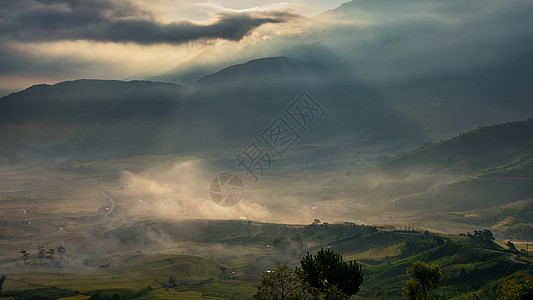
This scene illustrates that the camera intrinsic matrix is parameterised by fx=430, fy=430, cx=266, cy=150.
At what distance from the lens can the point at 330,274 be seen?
37.2 metres

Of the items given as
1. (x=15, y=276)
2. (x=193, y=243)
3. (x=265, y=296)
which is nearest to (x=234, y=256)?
(x=193, y=243)

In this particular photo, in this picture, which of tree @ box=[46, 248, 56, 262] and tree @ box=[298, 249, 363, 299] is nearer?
tree @ box=[298, 249, 363, 299]

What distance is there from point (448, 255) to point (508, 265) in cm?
2402

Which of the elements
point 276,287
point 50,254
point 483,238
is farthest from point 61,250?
point 276,287

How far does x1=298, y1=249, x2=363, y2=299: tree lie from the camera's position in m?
36.8

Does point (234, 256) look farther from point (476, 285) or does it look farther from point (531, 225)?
point (531, 225)

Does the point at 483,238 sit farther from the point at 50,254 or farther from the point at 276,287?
the point at 50,254

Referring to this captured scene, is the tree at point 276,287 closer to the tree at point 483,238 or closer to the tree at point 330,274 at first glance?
the tree at point 330,274

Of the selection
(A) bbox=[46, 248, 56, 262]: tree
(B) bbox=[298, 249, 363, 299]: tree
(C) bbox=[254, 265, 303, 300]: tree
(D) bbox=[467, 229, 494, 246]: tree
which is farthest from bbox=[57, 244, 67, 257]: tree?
(C) bbox=[254, 265, 303, 300]: tree

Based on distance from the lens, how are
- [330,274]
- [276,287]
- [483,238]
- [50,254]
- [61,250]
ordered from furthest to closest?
[61,250], [50,254], [483,238], [330,274], [276,287]

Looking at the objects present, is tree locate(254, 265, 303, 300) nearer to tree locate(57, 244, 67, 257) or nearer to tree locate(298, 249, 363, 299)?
tree locate(298, 249, 363, 299)

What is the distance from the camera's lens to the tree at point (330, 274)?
36.8m

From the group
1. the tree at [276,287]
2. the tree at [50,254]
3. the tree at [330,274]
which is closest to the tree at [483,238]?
the tree at [330,274]

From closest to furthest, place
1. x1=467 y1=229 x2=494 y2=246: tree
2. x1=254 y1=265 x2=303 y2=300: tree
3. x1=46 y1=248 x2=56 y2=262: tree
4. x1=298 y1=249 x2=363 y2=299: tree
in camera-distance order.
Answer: x1=254 y1=265 x2=303 y2=300: tree < x1=298 y1=249 x2=363 y2=299: tree < x1=467 y1=229 x2=494 y2=246: tree < x1=46 y1=248 x2=56 y2=262: tree
